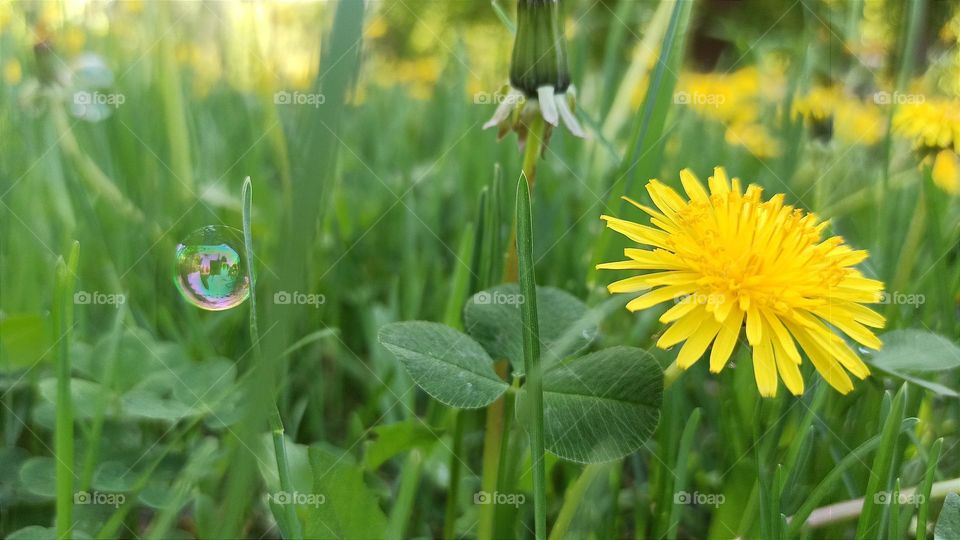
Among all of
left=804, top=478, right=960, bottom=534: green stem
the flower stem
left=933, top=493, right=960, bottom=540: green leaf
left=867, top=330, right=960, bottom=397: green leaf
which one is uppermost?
the flower stem

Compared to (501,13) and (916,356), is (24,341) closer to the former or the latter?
(501,13)

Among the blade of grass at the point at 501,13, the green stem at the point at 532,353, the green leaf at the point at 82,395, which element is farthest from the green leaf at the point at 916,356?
the green leaf at the point at 82,395

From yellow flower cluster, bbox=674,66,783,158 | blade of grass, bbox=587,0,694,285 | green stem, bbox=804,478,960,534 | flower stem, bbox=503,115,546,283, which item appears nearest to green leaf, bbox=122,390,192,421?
flower stem, bbox=503,115,546,283

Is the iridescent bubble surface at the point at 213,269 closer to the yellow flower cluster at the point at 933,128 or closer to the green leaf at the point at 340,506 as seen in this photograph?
the green leaf at the point at 340,506

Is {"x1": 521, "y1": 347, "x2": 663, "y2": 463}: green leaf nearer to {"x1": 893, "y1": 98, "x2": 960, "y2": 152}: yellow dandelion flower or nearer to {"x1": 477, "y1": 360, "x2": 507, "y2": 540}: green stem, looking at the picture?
{"x1": 477, "y1": 360, "x2": 507, "y2": 540}: green stem

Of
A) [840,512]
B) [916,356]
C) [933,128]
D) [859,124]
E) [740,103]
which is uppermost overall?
[740,103]

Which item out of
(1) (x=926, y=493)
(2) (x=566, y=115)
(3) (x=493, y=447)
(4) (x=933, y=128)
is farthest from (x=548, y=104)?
(4) (x=933, y=128)
